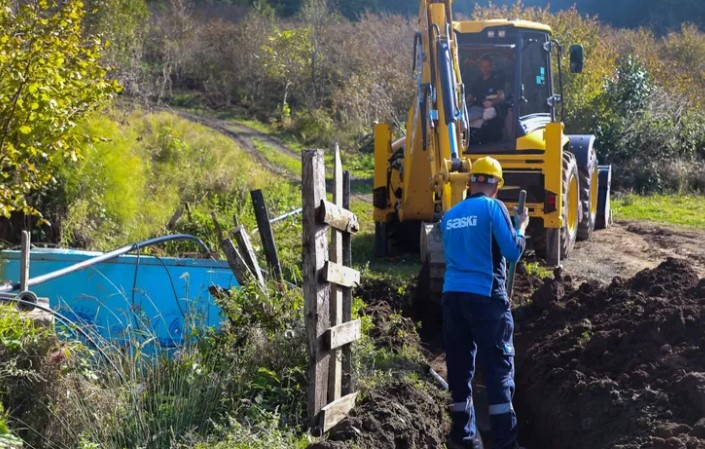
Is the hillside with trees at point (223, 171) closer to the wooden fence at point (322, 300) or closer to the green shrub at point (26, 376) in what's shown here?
the green shrub at point (26, 376)

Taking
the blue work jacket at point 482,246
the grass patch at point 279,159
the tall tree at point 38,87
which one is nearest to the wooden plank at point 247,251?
the blue work jacket at point 482,246

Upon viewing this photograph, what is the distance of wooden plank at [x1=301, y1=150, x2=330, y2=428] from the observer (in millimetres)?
6164

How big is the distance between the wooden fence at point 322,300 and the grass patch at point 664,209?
40.4 ft

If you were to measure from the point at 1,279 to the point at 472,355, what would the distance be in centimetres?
616

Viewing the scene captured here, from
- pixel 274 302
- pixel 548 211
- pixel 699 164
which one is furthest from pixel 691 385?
pixel 699 164

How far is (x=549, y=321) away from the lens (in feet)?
30.7

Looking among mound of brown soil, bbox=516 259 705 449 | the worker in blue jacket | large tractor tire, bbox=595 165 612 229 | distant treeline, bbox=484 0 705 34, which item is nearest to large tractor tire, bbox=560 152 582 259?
large tractor tire, bbox=595 165 612 229

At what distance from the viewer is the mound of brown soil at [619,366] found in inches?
245

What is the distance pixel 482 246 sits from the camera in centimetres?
715

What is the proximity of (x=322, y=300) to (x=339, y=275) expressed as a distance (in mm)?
305

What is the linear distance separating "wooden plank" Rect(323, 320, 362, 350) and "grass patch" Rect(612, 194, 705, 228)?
1208cm

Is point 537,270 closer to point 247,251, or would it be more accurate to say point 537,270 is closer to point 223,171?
point 247,251

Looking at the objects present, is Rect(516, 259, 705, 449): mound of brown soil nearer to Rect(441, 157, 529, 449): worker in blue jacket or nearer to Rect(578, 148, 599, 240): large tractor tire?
Rect(441, 157, 529, 449): worker in blue jacket

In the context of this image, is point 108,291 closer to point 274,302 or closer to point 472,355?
point 274,302
